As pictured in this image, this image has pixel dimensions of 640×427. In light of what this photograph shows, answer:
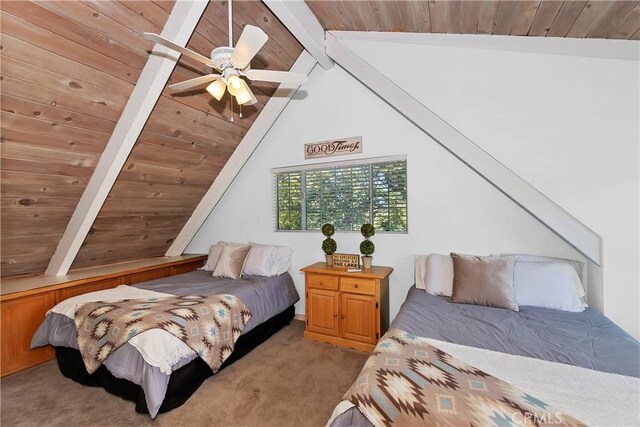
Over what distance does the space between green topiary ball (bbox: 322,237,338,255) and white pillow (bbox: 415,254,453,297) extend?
3.02 feet

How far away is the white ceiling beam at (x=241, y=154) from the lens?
3314mm

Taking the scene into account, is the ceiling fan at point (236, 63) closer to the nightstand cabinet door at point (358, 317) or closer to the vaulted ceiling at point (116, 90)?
the vaulted ceiling at point (116, 90)

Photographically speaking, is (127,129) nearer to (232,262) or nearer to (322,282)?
(232,262)

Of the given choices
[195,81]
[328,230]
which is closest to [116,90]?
[195,81]

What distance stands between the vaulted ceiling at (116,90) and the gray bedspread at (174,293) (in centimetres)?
89

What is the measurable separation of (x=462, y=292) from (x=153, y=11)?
311cm

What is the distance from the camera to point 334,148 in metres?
3.29

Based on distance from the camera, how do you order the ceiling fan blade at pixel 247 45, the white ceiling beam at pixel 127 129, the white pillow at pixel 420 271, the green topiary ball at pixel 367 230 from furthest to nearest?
the green topiary ball at pixel 367 230 < the white pillow at pixel 420 271 < the white ceiling beam at pixel 127 129 < the ceiling fan blade at pixel 247 45

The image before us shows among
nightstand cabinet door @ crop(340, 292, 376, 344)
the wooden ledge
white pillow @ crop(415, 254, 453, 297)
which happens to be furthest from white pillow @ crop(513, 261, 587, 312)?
the wooden ledge

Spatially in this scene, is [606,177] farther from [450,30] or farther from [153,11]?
[153,11]

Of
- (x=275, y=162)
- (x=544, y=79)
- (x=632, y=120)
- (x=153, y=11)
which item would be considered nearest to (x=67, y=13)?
(x=153, y=11)

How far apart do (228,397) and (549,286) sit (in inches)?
101

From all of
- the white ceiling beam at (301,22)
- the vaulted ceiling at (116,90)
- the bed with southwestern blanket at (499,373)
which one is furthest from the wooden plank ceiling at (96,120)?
the bed with southwestern blanket at (499,373)

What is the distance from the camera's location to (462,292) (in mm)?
2168
